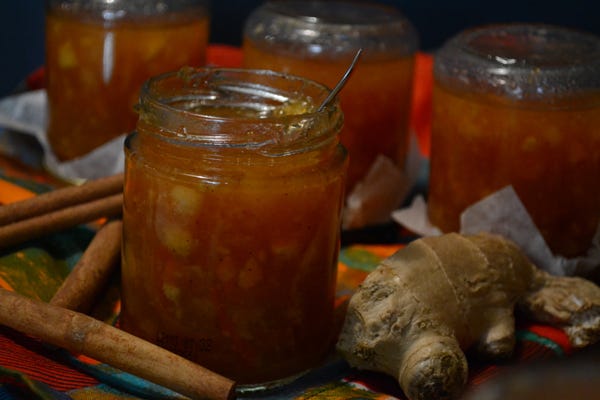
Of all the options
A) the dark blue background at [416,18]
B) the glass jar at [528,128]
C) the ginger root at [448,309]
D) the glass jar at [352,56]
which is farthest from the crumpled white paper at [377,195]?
the dark blue background at [416,18]

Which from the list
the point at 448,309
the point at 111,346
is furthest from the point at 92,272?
the point at 448,309

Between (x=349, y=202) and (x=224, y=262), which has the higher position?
(x=224, y=262)

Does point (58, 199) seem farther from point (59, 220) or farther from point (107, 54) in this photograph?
point (107, 54)

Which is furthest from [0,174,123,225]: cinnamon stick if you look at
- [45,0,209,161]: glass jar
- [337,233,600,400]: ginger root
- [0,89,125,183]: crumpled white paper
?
[337,233,600,400]: ginger root

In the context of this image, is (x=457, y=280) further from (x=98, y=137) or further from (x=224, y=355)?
(x=98, y=137)

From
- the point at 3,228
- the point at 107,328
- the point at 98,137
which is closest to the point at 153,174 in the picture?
the point at 107,328
